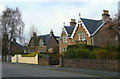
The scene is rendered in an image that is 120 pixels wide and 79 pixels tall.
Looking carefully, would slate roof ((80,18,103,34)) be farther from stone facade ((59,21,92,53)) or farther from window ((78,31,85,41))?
window ((78,31,85,41))

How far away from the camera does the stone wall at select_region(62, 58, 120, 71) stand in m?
21.1

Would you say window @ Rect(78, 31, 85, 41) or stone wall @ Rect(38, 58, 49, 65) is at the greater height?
window @ Rect(78, 31, 85, 41)

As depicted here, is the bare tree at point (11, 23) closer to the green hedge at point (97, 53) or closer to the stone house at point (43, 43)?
the stone house at point (43, 43)

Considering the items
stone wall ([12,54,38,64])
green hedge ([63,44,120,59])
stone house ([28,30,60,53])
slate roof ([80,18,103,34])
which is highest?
slate roof ([80,18,103,34])

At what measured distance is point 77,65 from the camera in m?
25.9

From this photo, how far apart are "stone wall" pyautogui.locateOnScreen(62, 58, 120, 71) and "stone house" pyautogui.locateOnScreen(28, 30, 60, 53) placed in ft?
107

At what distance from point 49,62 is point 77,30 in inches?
569

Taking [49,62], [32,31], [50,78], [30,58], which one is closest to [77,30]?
[30,58]

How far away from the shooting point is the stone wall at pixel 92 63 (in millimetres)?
21072

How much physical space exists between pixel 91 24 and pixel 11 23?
71.3ft

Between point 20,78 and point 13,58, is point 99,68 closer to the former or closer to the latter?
point 20,78

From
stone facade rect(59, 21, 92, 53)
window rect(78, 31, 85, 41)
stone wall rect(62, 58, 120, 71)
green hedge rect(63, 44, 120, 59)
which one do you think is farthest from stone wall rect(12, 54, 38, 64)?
window rect(78, 31, 85, 41)

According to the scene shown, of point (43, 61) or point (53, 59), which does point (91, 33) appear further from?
point (43, 61)

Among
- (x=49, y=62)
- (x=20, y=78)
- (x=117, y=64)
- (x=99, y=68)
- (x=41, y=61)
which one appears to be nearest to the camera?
(x=20, y=78)
